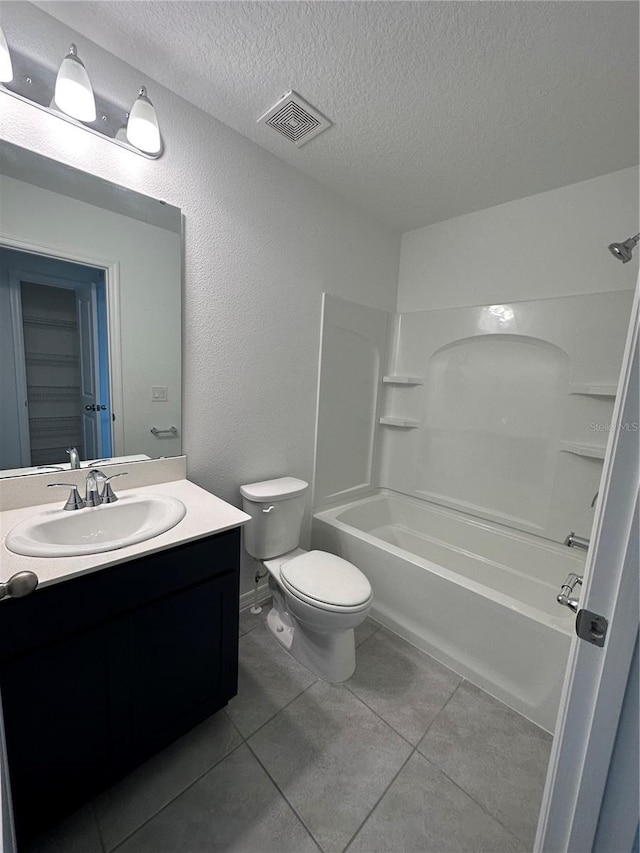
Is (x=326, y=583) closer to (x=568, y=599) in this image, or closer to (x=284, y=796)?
(x=284, y=796)

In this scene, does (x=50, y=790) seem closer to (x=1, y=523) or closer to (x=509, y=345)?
(x=1, y=523)

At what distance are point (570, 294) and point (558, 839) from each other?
7.13 feet

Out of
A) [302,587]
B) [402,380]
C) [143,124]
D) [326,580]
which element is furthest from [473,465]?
[143,124]

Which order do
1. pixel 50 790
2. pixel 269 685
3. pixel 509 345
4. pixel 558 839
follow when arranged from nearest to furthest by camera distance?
1. pixel 558 839
2. pixel 50 790
3. pixel 269 685
4. pixel 509 345

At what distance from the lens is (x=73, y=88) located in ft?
3.70

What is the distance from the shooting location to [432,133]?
1.57 metres

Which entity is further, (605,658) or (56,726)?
(56,726)

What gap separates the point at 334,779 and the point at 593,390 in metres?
2.06

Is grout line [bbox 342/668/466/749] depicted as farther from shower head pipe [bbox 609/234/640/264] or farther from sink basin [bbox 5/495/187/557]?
shower head pipe [bbox 609/234/640/264]

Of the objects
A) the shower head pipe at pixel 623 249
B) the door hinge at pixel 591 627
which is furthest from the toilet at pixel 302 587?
the shower head pipe at pixel 623 249

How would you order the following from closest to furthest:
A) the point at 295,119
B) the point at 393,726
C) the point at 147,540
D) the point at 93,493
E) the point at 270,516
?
the point at 147,540, the point at 93,493, the point at 393,726, the point at 295,119, the point at 270,516

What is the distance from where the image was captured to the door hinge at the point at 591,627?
640 mm

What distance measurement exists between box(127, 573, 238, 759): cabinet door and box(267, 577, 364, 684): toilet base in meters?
0.41

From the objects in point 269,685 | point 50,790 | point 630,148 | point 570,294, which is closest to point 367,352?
point 570,294
